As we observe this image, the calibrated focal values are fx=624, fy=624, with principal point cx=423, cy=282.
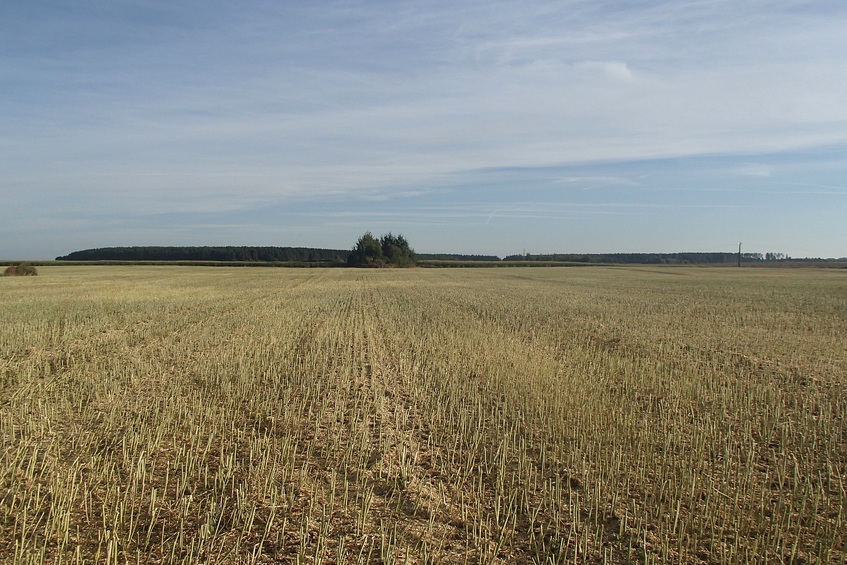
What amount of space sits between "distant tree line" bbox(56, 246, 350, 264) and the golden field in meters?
125

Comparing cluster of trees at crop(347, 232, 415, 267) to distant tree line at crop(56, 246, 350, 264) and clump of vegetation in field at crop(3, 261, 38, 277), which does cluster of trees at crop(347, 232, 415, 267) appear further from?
clump of vegetation in field at crop(3, 261, 38, 277)

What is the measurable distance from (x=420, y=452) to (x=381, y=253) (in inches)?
3776

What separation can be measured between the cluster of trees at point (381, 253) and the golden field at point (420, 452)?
86850 millimetres

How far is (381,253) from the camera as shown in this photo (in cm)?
10169

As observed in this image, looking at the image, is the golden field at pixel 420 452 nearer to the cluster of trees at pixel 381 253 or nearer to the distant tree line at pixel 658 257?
the cluster of trees at pixel 381 253

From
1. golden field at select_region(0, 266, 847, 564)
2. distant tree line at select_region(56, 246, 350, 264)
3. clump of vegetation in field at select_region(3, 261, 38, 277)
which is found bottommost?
golden field at select_region(0, 266, 847, 564)

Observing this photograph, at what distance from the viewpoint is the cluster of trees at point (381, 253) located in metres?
100

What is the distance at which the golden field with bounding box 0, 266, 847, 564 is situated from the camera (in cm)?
429

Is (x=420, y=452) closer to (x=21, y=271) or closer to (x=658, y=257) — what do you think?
(x=21, y=271)

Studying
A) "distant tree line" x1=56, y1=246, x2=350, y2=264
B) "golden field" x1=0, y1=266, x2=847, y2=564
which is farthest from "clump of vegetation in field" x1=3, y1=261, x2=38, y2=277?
"distant tree line" x1=56, y1=246, x2=350, y2=264

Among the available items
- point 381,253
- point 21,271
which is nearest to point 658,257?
point 381,253

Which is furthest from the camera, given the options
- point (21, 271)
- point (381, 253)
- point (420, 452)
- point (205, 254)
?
point (205, 254)

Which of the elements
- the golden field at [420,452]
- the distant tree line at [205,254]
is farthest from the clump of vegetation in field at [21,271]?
the distant tree line at [205,254]

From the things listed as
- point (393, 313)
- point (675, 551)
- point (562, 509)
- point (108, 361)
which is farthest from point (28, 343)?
point (675, 551)
